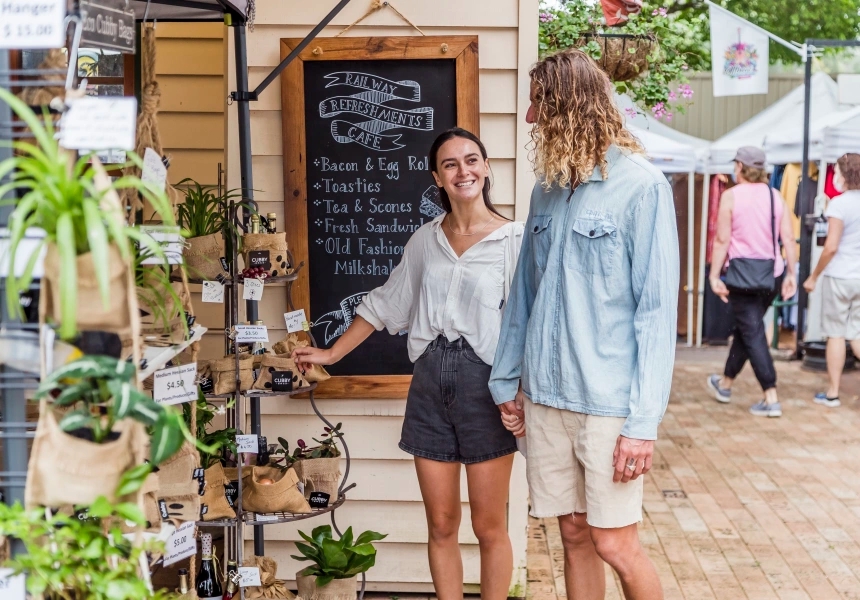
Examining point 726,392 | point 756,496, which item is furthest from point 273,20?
point 726,392

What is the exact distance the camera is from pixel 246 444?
3.07 m

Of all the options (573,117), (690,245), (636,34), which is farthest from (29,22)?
(690,245)

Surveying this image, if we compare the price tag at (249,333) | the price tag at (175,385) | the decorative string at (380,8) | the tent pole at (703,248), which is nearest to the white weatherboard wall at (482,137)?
→ the decorative string at (380,8)

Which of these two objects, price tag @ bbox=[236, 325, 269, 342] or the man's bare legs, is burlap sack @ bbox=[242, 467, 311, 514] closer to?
price tag @ bbox=[236, 325, 269, 342]

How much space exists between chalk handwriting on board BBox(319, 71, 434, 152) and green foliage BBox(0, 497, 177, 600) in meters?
2.38

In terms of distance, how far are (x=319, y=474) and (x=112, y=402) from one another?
181 centimetres

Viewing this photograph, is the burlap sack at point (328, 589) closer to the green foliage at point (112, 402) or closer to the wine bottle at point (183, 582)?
the wine bottle at point (183, 582)

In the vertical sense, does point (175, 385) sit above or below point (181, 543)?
above

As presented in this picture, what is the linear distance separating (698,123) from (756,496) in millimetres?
10089

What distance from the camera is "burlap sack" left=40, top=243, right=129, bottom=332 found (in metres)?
1.47

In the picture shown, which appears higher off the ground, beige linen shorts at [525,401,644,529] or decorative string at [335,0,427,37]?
decorative string at [335,0,427,37]

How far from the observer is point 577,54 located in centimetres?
259

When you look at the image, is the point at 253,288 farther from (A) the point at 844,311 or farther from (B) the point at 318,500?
(A) the point at 844,311

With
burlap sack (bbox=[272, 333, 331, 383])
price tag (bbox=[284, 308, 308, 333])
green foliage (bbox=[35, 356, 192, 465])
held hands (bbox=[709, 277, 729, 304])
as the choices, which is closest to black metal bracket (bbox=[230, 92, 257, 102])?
price tag (bbox=[284, 308, 308, 333])
